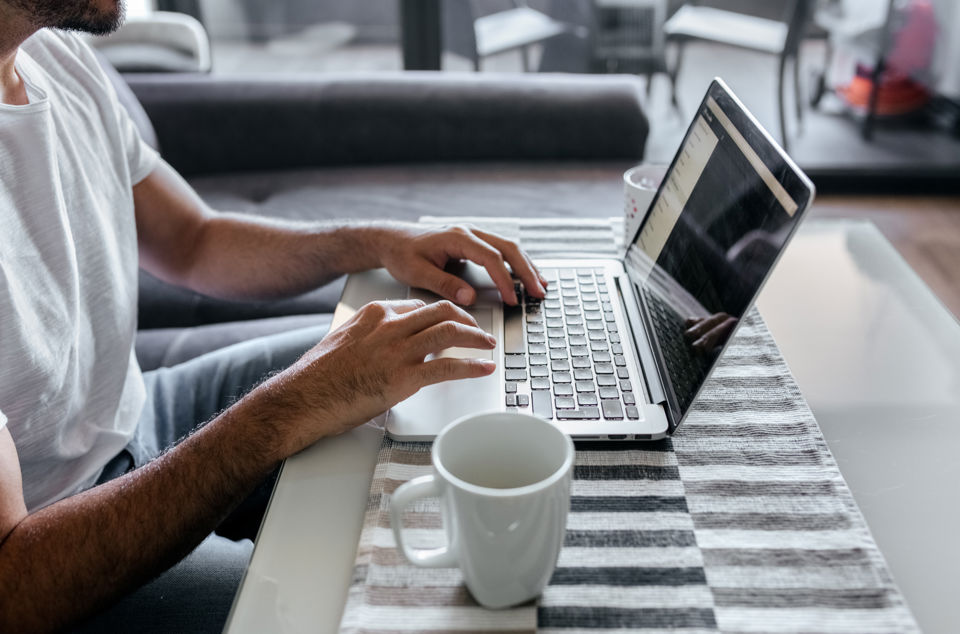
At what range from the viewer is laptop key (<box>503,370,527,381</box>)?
781mm

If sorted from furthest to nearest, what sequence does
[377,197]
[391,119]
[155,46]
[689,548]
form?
1. [155,46]
2. [391,119]
3. [377,197]
4. [689,548]

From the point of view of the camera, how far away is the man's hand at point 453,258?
0.92 m

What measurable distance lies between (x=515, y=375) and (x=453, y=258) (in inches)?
9.7

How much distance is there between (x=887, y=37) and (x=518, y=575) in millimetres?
2995

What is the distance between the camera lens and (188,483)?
0.70m

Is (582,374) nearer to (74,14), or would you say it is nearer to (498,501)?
(498,501)

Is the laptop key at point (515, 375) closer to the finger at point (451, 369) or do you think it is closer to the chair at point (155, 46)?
the finger at point (451, 369)

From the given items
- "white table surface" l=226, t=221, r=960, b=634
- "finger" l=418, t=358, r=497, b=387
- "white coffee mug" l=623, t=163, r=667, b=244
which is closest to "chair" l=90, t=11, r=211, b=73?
"white table surface" l=226, t=221, r=960, b=634

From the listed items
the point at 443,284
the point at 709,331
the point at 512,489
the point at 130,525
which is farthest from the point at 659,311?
the point at 130,525

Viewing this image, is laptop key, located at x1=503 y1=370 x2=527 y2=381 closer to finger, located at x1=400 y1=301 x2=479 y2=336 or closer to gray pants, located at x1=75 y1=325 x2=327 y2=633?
finger, located at x1=400 y1=301 x2=479 y2=336

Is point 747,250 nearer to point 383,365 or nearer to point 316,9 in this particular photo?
point 383,365

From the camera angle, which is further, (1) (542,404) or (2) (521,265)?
(2) (521,265)

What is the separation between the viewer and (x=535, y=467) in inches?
21.5

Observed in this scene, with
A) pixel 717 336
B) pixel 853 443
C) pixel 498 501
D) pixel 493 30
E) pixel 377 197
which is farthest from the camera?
pixel 493 30
